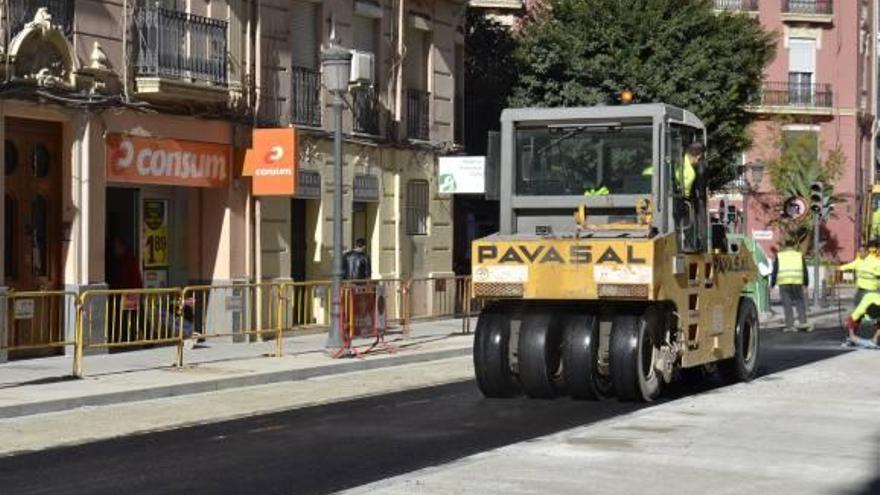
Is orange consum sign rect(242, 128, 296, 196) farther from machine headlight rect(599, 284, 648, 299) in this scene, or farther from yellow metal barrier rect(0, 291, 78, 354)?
machine headlight rect(599, 284, 648, 299)

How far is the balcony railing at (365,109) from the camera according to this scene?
84.6 ft

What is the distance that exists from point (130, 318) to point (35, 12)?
181 inches

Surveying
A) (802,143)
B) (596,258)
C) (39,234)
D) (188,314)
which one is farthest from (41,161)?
(802,143)

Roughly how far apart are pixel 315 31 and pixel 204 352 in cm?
762

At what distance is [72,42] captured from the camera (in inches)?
745

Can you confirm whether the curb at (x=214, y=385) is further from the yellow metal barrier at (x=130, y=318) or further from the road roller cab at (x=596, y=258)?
the road roller cab at (x=596, y=258)

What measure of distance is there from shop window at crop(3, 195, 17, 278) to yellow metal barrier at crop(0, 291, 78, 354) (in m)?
2.64

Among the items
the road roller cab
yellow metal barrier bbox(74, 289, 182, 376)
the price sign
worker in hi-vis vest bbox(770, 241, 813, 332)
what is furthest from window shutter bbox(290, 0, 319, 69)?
the road roller cab

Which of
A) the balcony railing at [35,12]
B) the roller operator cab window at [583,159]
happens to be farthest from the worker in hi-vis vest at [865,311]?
the balcony railing at [35,12]

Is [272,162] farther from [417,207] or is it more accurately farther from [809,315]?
[809,315]

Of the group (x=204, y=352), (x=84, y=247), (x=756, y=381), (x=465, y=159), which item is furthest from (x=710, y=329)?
(x=465, y=159)

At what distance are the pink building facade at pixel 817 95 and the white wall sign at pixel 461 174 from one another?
31.6m

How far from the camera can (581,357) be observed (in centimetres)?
1366

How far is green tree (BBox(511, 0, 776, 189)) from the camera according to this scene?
1212 inches
